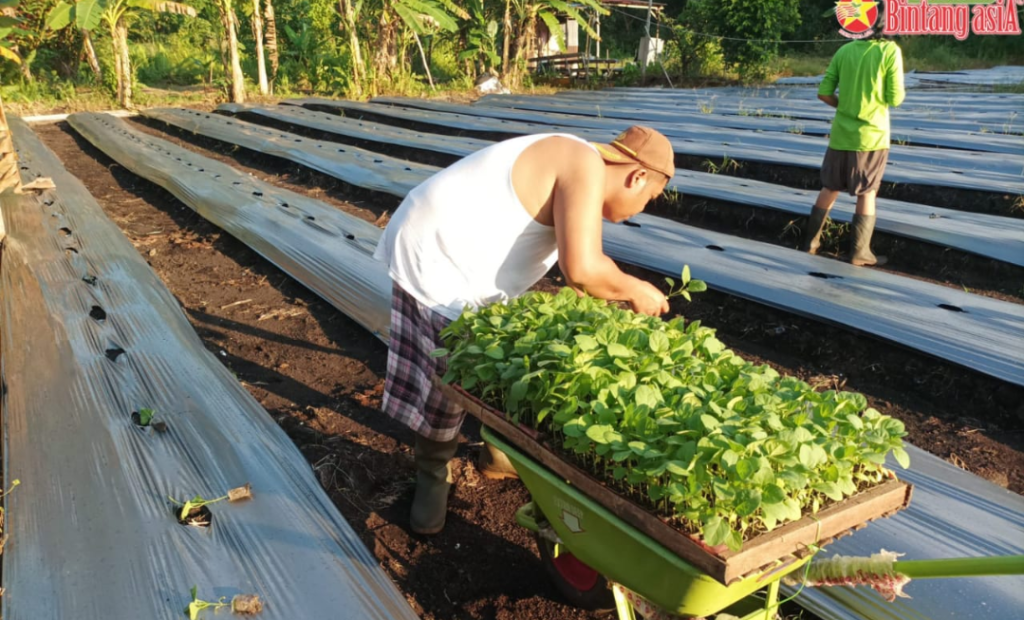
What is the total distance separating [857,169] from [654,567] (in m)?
4.02

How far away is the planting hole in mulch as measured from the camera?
204 cm

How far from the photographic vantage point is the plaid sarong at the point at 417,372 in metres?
2.18

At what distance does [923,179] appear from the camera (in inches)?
Answer: 234

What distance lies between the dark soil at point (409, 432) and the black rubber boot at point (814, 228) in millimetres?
1143

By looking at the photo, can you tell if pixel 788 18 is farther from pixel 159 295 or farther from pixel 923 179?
pixel 159 295

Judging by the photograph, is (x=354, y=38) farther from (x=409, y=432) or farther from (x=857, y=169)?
(x=409, y=432)

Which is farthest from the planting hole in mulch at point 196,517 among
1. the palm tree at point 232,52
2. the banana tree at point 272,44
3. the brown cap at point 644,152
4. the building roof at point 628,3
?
the building roof at point 628,3

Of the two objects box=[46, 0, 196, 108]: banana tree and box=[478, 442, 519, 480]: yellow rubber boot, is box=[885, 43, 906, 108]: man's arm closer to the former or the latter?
box=[478, 442, 519, 480]: yellow rubber boot

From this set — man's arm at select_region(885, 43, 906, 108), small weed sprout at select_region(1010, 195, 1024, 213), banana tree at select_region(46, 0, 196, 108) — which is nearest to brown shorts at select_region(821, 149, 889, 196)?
man's arm at select_region(885, 43, 906, 108)

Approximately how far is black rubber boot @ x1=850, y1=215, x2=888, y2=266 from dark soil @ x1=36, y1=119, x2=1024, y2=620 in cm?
117

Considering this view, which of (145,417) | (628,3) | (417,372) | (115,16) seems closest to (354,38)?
(115,16)

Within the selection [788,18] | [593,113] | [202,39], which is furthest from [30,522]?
[202,39]

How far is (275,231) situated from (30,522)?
3561mm

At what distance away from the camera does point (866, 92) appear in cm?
446
